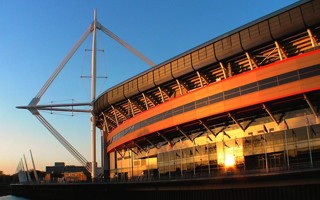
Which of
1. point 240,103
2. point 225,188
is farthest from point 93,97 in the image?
point 225,188

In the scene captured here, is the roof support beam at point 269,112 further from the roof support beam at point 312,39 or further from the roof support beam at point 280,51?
the roof support beam at point 312,39

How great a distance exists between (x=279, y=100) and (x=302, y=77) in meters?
3.79

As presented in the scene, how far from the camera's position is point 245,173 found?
3978 centimetres

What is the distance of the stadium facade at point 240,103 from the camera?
138 feet

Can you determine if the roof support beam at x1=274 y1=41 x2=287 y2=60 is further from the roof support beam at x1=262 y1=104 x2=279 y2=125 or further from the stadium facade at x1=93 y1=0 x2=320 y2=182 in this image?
the roof support beam at x1=262 y1=104 x2=279 y2=125

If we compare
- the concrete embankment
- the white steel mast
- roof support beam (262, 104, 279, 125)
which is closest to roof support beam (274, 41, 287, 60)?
roof support beam (262, 104, 279, 125)

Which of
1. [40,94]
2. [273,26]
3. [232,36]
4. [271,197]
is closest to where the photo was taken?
[271,197]

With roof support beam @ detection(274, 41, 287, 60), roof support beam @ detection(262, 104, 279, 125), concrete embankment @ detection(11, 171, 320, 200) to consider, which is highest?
roof support beam @ detection(274, 41, 287, 60)

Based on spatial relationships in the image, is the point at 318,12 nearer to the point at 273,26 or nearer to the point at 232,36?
the point at 273,26

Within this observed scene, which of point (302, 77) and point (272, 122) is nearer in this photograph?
point (302, 77)

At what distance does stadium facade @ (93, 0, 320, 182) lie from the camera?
42.0 meters

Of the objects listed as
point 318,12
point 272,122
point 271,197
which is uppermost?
point 318,12

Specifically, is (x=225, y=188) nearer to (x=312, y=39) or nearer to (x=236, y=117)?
(x=236, y=117)

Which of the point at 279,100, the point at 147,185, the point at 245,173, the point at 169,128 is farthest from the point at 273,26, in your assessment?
the point at 147,185
